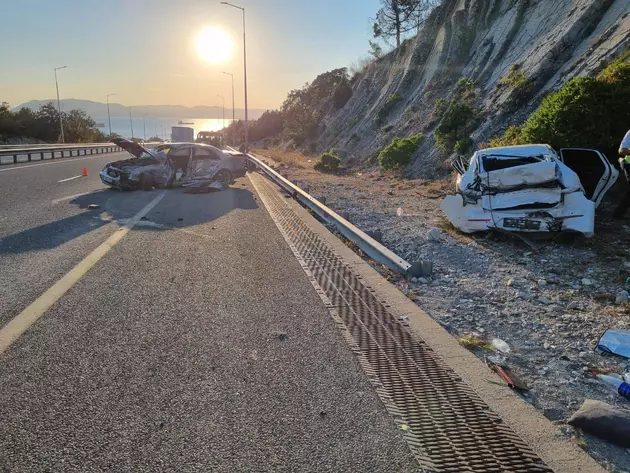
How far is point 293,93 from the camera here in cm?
7462

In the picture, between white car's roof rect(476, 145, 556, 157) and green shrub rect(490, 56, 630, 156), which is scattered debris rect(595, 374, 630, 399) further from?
green shrub rect(490, 56, 630, 156)

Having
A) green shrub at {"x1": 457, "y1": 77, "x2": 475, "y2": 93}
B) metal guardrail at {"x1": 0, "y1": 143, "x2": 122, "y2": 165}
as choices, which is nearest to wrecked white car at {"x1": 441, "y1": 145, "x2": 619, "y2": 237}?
green shrub at {"x1": 457, "y1": 77, "x2": 475, "y2": 93}

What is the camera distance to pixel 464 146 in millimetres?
16406

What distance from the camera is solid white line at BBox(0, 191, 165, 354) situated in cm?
394

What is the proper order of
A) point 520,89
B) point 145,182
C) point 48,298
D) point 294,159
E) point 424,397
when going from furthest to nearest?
point 294,159 < point 520,89 < point 145,182 < point 48,298 < point 424,397

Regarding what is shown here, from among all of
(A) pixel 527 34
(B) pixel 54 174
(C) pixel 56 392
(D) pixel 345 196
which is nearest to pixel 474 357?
(C) pixel 56 392

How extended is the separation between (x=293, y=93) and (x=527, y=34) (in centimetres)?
5698

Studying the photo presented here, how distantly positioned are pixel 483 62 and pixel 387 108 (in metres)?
9.15

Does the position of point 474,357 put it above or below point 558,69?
below

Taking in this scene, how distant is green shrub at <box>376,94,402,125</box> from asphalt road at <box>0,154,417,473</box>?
86.5 ft

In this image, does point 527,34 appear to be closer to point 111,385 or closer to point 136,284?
point 136,284

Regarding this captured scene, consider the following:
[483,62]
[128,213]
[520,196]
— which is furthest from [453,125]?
[128,213]

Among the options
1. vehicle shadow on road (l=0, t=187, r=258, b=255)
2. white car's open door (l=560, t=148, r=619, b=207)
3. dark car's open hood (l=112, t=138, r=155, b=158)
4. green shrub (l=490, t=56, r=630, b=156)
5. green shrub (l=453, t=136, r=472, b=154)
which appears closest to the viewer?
vehicle shadow on road (l=0, t=187, r=258, b=255)

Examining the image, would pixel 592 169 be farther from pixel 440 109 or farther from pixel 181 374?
pixel 440 109
